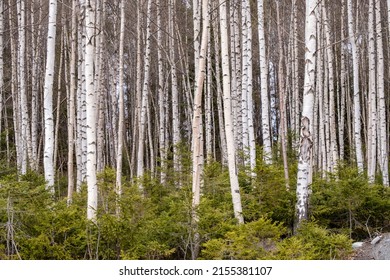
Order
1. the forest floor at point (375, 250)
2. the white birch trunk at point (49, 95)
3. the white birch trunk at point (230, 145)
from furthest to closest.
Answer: the white birch trunk at point (49, 95) → the white birch trunk at point (230, 145) → the forest floor at point (375, 250)

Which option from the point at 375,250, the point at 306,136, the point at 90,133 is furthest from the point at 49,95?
the point at 375,250

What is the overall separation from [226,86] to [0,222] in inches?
149

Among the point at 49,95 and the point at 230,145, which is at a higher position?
the point at 49,95

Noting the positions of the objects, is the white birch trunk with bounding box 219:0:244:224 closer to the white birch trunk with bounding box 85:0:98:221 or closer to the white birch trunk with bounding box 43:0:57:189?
the white birch trunk with bounding box 85:0:98:221

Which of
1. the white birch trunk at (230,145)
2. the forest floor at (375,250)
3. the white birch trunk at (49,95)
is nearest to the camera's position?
the forest floor at (375,250)

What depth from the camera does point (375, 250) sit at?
261 inches

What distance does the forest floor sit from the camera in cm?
625

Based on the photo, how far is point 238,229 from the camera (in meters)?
5.92

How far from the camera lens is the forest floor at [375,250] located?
246 inches

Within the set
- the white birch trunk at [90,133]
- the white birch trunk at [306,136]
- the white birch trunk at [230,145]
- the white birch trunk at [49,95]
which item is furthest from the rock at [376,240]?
the white birch trunk at [49,95]

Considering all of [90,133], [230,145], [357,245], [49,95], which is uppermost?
[49,95]

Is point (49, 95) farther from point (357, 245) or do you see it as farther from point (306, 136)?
point (357, 245)

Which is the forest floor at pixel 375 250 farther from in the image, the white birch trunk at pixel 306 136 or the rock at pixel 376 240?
the white birch trunk at pixel 306 136

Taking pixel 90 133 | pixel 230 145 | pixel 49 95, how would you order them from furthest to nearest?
1. pixel 49 95
2. pixel 230 145
3. pixel 90 133
